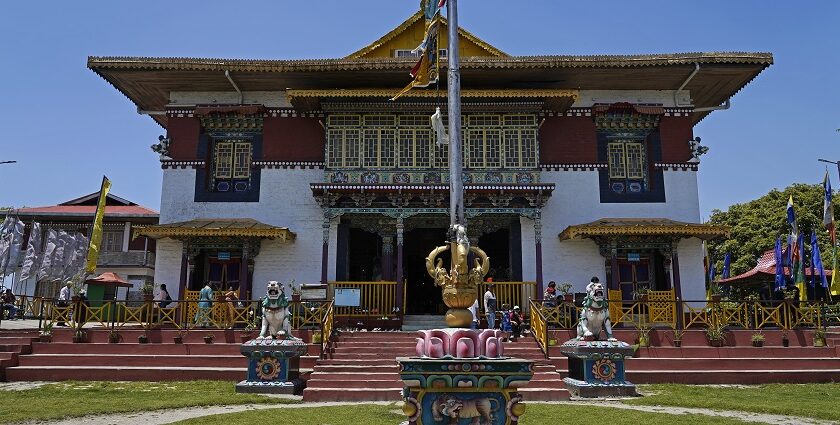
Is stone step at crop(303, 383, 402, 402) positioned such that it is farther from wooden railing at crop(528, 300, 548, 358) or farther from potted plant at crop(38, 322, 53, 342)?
potted plant at crop(38, 322, 53, 342)

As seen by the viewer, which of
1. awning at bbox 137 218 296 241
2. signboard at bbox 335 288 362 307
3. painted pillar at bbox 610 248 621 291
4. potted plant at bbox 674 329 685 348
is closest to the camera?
potted plant at bbox 674 329 685 348

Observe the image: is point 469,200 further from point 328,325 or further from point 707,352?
point 707,352

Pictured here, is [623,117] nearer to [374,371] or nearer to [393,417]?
[374,371]

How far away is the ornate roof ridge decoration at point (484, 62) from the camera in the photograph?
22.8 meters

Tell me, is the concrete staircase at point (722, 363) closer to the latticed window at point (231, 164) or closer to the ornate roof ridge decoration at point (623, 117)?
the ornate roof ridge decoration at point (623, 117)

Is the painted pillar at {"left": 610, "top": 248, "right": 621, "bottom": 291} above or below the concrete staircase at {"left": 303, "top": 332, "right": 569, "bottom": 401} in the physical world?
above

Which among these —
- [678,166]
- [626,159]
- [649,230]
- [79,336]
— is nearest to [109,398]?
[79,336]

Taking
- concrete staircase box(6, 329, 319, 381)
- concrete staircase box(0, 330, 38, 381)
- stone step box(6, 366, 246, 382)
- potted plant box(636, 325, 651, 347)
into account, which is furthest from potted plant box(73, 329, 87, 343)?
potted plant box(636, 325, 651, 347)

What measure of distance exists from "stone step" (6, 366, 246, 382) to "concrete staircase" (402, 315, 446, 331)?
7.16 meters

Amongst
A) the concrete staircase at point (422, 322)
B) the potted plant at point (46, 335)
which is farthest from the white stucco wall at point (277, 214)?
the potted plant at point (46, 335)

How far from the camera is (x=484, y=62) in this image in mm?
22906

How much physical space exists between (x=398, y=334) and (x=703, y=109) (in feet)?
51.1

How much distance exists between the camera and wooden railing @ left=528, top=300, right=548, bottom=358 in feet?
53.1

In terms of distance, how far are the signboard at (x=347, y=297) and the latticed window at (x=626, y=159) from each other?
10282mm
